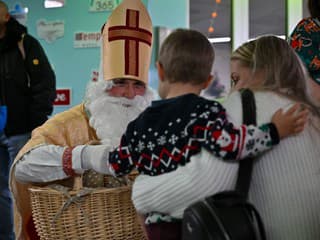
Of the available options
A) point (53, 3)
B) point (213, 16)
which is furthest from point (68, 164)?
point (53, 3)

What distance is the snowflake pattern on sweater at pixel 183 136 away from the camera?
132 cm

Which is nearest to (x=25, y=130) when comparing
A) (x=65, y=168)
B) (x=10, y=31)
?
(x=10, y=31)

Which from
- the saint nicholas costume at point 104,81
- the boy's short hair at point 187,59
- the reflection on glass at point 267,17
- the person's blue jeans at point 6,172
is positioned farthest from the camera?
the reflection on glass at point 267,17

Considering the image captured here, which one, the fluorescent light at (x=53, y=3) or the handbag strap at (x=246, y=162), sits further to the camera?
the fluorescent light at (x=53, y=3)

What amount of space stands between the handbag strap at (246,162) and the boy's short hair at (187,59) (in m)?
0.14

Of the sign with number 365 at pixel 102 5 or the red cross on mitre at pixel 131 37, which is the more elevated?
the sign with number 365 at pixel 102 5

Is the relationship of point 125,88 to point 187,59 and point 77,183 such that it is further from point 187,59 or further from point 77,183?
point 187,59

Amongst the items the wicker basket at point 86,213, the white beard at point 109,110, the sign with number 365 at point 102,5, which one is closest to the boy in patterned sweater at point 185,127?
the wicker basket at point 86,213

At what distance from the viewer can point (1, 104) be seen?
3170 mm

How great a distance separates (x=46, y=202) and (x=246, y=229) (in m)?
0.71

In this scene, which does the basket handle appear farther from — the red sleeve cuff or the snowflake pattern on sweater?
the snowflake pattern on sweater

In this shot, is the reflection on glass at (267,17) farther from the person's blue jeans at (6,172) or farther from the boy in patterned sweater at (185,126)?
Answer: the boy in patterned sweater at (185,126)

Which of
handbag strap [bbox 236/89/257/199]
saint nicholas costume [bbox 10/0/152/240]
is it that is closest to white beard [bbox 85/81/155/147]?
saint nicholas costume [bbox 10/0/152/240]

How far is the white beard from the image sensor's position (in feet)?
6.72
